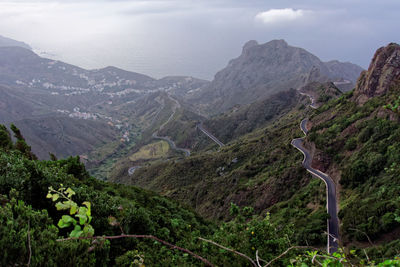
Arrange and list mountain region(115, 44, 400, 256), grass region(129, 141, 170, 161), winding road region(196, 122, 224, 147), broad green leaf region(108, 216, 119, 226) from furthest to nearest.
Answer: grass region(129, 141, 170, 161) → winding road region(196, 122, 224, 147) → mountain region(115, 44, 400, 256) → broad green leaf region(108, 216, 119, 226)

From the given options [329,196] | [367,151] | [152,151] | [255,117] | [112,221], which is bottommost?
[152,151]

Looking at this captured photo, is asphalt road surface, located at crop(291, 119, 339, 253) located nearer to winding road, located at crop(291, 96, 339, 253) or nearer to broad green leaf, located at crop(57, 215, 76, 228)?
winding road, located at crop(291, 96, 339, 253)

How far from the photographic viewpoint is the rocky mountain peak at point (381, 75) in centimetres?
3472

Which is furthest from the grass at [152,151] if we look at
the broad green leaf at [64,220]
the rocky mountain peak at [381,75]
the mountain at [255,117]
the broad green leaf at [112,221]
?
the broad green leaf at [64,220]

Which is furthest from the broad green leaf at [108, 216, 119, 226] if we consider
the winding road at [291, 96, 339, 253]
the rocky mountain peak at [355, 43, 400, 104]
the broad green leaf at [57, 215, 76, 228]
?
the rocky mountain peak at [355, 43, 400, 104]

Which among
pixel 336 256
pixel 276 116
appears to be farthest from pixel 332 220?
pixel 276 116

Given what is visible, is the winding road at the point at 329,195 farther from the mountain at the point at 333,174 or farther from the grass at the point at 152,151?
the grass at the point at 152,151

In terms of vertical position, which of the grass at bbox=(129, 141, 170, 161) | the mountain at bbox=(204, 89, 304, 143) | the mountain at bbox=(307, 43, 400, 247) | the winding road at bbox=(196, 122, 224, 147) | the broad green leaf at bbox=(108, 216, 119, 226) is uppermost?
the broad green leaf at bbox=(108, 216, 119, 226)

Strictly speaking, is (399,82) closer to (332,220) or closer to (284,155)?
(284,155)

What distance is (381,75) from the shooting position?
36062mm

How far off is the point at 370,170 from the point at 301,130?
21.2 meters

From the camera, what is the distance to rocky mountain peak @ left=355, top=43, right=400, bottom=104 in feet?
114

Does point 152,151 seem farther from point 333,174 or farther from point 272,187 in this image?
point 333,174

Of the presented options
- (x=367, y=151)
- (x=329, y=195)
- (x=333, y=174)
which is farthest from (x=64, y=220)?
(x=333, y=174)
